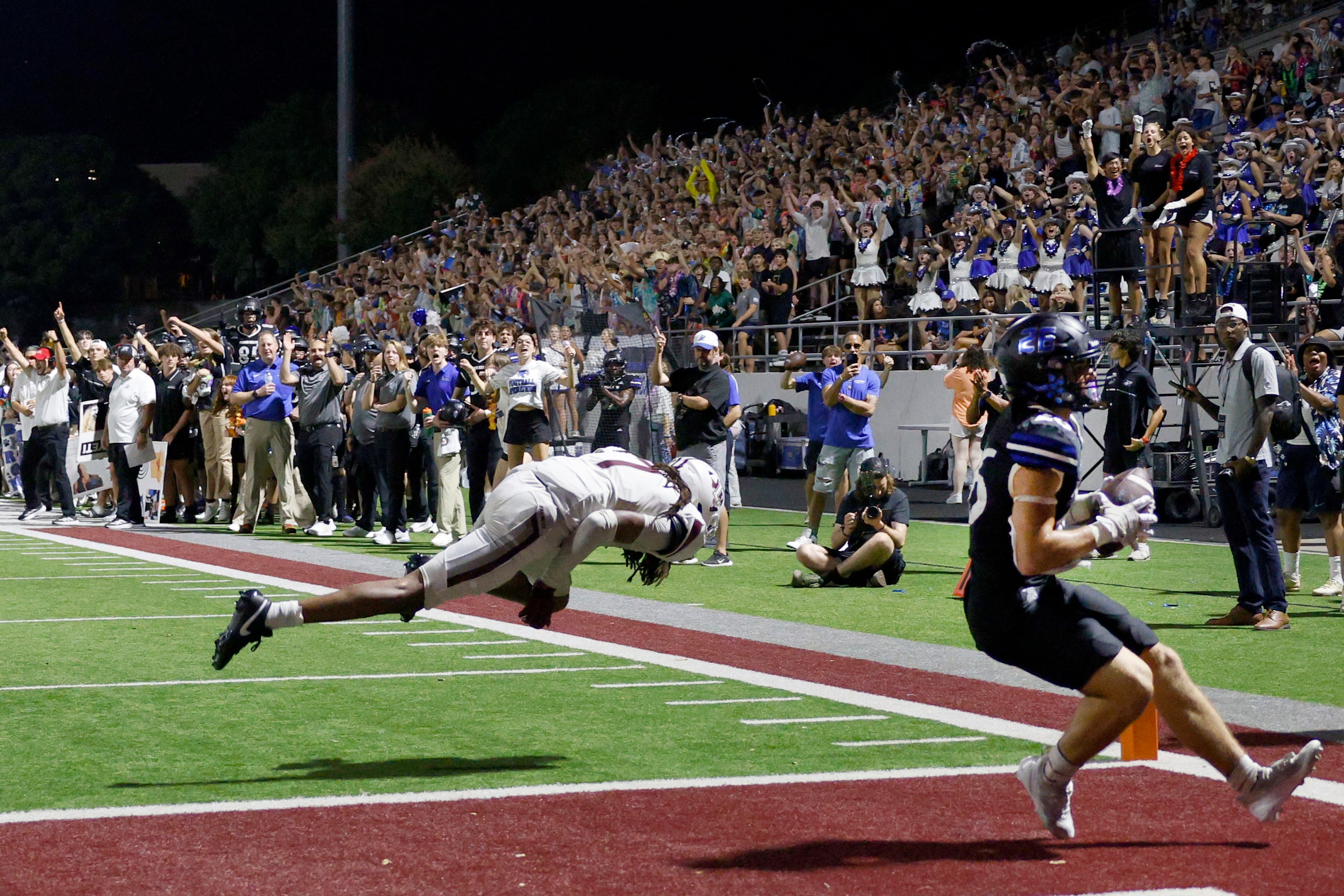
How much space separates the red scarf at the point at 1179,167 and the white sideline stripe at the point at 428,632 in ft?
30.9

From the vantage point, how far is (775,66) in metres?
48.8

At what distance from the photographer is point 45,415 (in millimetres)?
17297

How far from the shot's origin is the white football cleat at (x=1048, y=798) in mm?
4645

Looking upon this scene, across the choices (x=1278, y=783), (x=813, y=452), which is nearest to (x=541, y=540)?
(x=1278, y=783)

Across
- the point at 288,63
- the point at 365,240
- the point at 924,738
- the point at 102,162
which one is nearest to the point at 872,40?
the point at 365,240

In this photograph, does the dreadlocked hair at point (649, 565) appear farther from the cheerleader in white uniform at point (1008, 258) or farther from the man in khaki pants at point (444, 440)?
the cheerleader in white uniform at point (1008, 258)

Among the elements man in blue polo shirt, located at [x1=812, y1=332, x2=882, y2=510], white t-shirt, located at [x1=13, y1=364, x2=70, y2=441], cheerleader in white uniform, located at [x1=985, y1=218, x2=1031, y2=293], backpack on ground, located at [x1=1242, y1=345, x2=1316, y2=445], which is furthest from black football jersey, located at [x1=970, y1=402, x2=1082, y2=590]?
cheerleader in white uniform, located at [x1=985, y1=218, x2=1031, y2=293]

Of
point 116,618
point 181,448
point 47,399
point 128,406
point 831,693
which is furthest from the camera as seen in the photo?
point 181,448

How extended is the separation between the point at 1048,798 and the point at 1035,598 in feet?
1.94

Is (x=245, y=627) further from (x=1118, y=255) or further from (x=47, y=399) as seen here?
(x=47, y=399)

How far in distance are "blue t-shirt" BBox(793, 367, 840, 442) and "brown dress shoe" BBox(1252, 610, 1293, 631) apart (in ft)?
18.6

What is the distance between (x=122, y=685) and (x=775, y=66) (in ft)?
143

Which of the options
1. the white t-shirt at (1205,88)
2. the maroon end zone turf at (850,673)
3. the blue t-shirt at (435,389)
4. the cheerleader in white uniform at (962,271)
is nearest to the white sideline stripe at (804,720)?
the maroon end zone turf at (850,673)

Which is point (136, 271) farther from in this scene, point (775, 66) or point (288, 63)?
point (775, 66)
